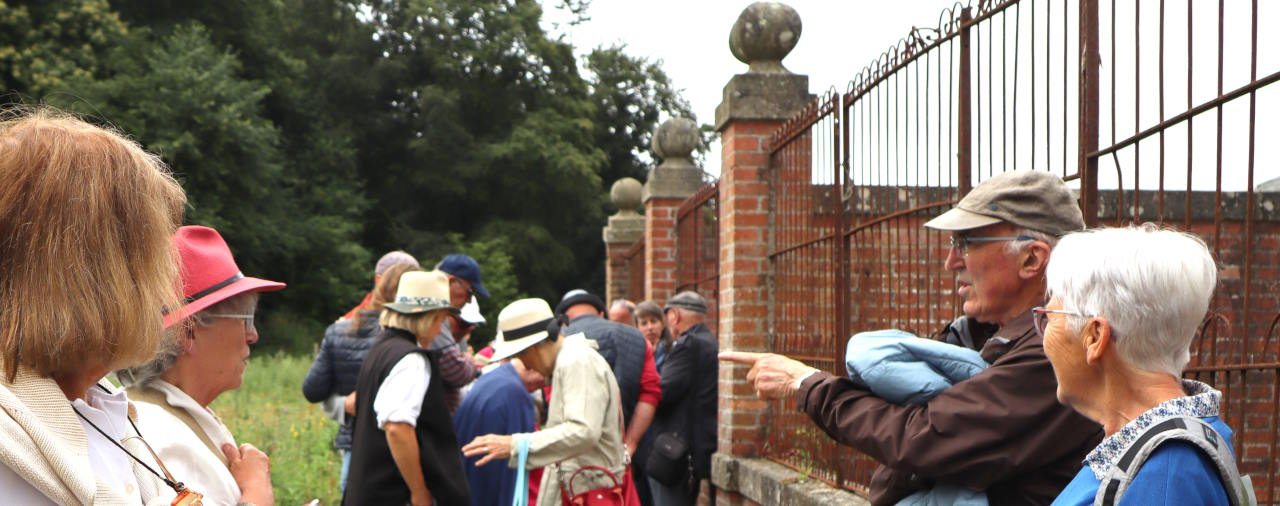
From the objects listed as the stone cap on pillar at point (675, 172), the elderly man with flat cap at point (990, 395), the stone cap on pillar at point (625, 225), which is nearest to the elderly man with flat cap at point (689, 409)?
the stone cap on pillar at point (675, 172)

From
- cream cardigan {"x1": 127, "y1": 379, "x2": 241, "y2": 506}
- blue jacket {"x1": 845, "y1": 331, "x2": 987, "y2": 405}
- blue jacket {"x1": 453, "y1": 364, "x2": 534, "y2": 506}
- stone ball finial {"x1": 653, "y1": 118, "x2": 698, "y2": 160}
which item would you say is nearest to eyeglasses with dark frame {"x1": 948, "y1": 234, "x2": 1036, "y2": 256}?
blue jacket {"x1": 845, "y1": 331, "x2": 987, "y2": 405}

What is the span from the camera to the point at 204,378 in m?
2.60

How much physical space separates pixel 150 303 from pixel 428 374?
138 inches

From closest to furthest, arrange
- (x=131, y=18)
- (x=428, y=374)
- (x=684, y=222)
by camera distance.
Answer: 1. (x=428, y=374)
2. (x=684, y=222)
3. (x=131, y=18)

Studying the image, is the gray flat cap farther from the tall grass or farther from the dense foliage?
the dense foliage

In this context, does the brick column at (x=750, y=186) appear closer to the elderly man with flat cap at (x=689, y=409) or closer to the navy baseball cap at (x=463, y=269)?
the elderly man with flat cap at (x=689, y=409)

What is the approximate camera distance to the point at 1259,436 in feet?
12.3

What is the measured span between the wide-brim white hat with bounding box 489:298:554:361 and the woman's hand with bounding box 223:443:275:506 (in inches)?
131

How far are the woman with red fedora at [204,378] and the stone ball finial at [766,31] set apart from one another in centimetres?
417

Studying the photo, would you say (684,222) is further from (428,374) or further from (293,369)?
(293,369)

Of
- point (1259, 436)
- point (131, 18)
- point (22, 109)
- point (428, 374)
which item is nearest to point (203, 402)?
point (22, 109)

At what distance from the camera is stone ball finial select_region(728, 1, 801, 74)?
251 inches

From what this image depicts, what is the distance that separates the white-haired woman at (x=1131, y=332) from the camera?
2012 millimetres

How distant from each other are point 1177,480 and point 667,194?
8.54 metres
